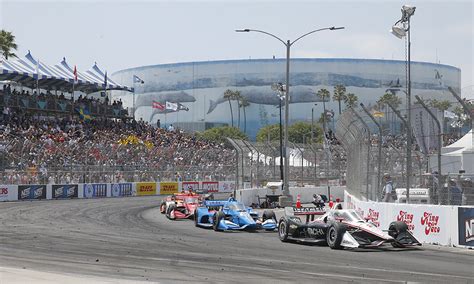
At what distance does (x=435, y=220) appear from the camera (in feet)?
60.4

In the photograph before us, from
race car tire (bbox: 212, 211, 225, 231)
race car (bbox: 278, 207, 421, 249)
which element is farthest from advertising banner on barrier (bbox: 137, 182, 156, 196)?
race car (bbox: 278, 207, 421, 249)

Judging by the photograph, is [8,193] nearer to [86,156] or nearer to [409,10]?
[86,156]

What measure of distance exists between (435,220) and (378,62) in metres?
126

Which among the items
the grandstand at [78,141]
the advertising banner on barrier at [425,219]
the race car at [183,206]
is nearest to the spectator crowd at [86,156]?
the grandstand at [78,141]

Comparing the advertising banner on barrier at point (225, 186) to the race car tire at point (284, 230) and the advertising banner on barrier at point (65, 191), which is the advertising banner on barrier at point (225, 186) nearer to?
the advertising banner on barrier at point (65, 191)

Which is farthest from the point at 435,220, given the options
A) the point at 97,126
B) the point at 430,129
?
the point at 97,126

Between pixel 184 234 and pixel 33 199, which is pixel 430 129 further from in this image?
pixel 33 199

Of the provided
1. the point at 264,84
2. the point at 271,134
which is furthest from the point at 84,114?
the point at 264,84

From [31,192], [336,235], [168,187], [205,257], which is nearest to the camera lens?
[205,257]

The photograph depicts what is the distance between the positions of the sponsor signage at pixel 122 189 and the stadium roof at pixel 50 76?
13366 mm

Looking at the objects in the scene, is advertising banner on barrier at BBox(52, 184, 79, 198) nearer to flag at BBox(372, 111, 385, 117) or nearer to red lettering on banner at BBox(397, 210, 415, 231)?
Result: flag at BBox(372, 111, 385, 117)

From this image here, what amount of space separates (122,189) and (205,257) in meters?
35.7

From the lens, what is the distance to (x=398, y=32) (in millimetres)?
24188

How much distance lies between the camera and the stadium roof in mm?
57219
